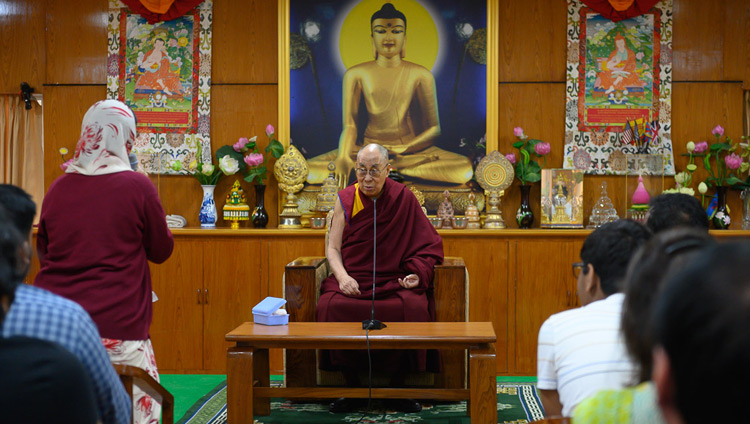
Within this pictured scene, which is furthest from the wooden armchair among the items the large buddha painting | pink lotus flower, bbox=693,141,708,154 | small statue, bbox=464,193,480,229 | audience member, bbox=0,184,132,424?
audience member, bbox=0,184,132,424

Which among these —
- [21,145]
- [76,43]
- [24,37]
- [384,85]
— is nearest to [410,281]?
[384,85]

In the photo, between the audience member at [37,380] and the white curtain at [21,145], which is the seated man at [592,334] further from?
the white curtain at [21,145]

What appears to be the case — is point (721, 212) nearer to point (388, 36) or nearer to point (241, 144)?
point (388, 36)

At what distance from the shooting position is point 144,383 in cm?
212

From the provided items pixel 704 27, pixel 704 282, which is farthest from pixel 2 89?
pixel 704 282

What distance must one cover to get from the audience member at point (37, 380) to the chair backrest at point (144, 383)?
973 millimetres

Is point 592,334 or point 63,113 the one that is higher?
point 63,113

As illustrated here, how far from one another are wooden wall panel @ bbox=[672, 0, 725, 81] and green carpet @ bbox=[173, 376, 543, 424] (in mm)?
2765

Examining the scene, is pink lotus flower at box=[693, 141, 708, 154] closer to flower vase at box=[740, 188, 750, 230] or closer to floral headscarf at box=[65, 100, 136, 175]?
flower vase at box=[740, 188, 750, 230]

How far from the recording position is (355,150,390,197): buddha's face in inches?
163

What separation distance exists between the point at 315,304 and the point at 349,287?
0.76 feet

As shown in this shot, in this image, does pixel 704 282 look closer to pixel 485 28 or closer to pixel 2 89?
pixel 485 28

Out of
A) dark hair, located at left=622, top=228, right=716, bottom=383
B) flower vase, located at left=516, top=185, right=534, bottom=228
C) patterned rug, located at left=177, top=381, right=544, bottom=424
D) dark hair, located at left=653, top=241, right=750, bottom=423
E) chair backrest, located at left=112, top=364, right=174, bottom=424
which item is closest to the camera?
dark hair, located at left=653, top=241, right=750, bottom=423

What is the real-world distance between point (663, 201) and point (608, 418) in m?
1.72
